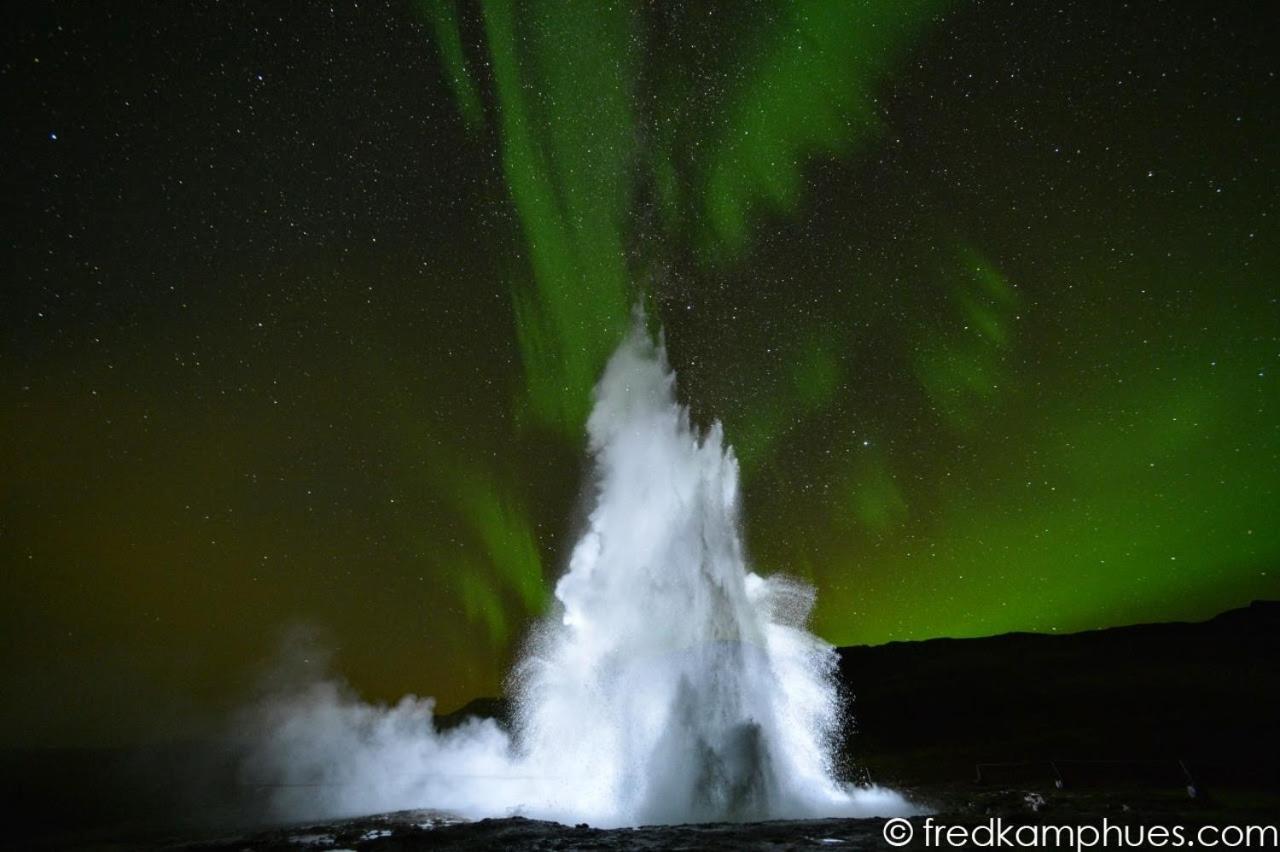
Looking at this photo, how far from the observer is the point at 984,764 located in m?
26.4

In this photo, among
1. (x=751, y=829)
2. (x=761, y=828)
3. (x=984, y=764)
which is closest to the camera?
(x=751, y=829)

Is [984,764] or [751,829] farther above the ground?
[751,829]

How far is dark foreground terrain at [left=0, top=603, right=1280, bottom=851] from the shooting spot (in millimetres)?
15672

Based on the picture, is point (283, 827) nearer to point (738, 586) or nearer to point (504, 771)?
point (504, 771)

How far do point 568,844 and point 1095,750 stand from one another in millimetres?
29777

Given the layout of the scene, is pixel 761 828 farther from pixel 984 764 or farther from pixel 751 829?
pixel 984 764

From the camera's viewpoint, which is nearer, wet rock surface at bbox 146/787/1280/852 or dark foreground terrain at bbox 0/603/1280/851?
wet rock surface at bbox 146/787/1280/852

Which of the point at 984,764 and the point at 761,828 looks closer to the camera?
the point at 761,828

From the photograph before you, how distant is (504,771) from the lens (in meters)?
30.7

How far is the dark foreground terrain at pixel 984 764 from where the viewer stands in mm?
15672

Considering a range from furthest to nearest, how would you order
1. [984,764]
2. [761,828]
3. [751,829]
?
[984,764] → [761,828] → [751,829]

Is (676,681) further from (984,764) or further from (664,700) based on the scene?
(984,764)

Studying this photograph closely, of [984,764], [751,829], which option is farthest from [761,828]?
[984,764]

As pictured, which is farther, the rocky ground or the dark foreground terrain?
the dark foreground terrain
